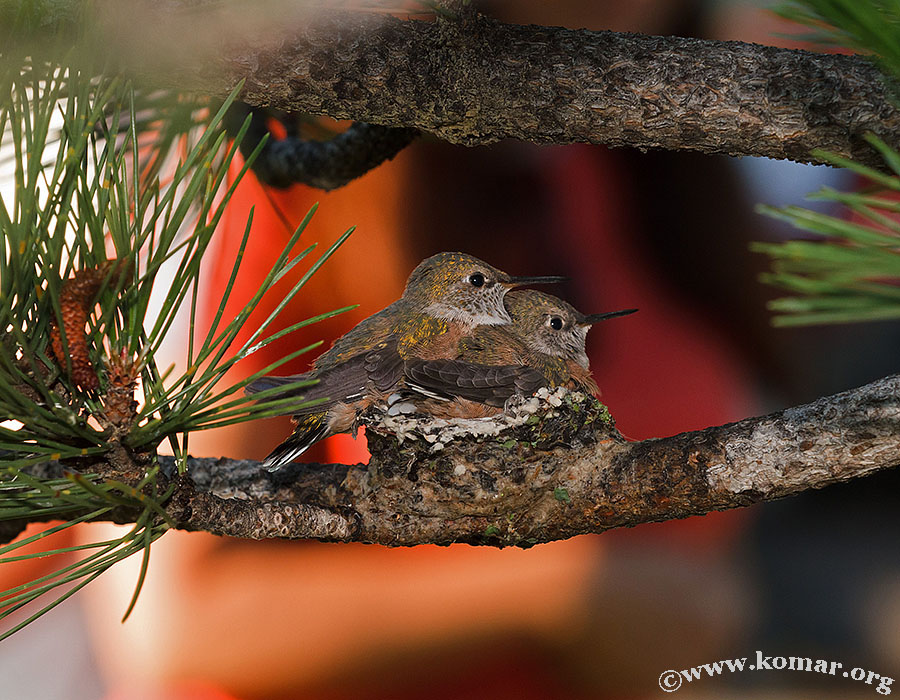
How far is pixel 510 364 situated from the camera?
0.82 m

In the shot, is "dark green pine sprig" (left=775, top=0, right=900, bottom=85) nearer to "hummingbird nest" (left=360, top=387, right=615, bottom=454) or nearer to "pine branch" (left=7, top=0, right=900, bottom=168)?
"pine branch" (left=7, top=0, right=900, bottom=168)

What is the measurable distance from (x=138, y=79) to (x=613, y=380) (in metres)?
0.93

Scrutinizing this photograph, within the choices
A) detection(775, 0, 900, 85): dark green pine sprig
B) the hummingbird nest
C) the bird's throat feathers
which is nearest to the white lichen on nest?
the hummingbird nest

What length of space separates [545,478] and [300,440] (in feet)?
0.74

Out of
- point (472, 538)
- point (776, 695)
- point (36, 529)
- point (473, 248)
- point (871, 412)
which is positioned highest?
point (473, 248)

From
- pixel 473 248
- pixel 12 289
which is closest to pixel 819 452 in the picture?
pixel 12 289

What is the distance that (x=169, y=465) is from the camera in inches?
28.9

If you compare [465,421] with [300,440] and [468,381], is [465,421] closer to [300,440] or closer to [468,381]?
[468,381]

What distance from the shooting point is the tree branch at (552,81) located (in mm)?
547

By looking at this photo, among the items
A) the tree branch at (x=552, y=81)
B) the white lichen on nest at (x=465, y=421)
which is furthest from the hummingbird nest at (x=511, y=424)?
the tree branch at (x=552, y=81)

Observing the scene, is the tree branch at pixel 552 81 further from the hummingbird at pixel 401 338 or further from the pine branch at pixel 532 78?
the hummingbird at pixel 401 338

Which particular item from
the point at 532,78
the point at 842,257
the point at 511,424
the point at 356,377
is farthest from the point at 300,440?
the point at 842,257

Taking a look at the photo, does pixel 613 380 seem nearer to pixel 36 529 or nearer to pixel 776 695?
pixel 776 695

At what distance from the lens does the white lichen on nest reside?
2.30 feet
